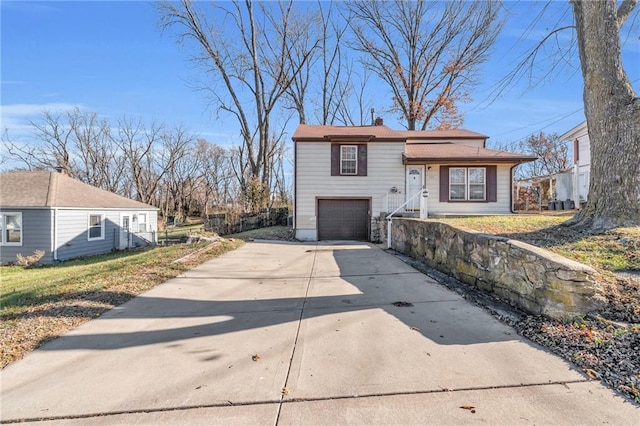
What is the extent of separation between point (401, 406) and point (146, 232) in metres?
21.8

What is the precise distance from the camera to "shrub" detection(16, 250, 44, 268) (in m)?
13.7

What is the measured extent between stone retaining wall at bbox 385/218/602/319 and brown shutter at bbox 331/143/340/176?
7.60 metres

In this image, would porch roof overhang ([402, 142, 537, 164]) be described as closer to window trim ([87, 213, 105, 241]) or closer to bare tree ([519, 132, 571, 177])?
window trim ([87, 213, 105, 241])

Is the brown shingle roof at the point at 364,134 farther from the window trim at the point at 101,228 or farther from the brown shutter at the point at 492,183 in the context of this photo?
the window trim at the point at 101,228

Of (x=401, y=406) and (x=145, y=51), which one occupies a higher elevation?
(x=145, y=51)

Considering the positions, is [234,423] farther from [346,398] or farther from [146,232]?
[146,232]

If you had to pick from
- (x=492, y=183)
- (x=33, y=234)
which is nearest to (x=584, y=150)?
(x=492, y=183)

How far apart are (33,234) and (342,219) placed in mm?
13569

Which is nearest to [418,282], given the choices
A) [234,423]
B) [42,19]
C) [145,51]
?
[234,423]

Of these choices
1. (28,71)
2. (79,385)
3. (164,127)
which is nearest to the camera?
(79,385)

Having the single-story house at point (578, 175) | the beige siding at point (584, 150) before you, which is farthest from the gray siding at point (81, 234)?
the beige siding at point (584, 150)

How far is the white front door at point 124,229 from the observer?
61.9ft

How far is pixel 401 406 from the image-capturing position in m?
2.40

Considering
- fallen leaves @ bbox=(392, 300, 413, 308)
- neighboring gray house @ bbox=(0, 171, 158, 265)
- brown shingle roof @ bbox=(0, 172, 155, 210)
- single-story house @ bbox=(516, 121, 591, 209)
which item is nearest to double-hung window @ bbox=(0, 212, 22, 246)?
neighboring gray house @ bbox=(0, 171, 158, 265)
